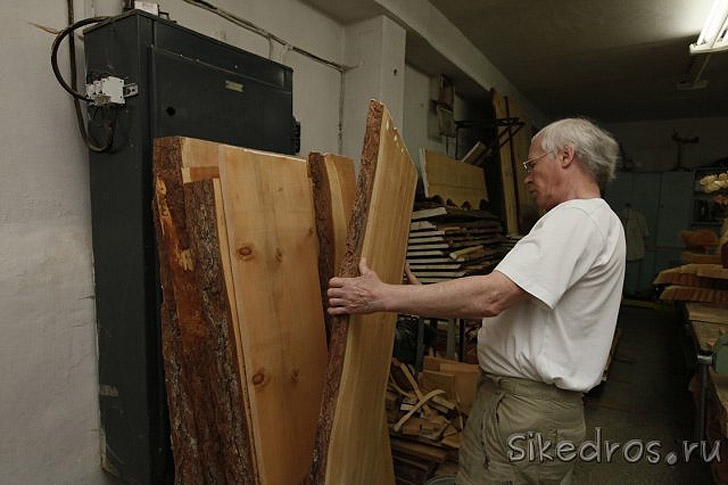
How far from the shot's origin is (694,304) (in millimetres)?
2662

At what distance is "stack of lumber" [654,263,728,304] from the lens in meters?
2.61

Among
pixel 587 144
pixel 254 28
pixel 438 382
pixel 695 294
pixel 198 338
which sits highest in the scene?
pixel 254 28

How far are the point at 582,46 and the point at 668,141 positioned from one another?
15.6 ft

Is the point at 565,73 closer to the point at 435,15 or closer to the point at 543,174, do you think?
the point at 435,15

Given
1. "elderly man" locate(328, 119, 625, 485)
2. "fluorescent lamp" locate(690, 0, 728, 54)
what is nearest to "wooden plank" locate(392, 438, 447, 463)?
"elderly man" locate(328, 119, 625, 485)

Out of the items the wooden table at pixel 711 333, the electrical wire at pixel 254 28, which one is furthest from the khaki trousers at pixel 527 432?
the electrical wire at pixel 254 28

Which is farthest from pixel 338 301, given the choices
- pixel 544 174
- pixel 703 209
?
pixel 703 209

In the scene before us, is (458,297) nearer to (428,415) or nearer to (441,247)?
(428,415)

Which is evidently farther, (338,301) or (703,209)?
(703,209)

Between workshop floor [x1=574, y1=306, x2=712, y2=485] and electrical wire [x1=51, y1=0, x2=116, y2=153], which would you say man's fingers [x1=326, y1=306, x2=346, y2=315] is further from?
workshop floor [x1=574, y1=306, x2=712, y2=485]

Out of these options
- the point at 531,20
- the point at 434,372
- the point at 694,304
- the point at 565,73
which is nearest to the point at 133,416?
the point at 434,372

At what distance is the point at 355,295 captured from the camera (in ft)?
3.20

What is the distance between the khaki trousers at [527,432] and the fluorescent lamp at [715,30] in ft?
9.41

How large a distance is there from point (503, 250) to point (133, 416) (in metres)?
3.35
